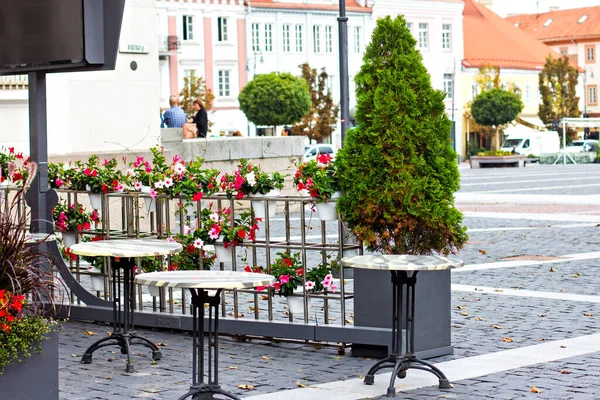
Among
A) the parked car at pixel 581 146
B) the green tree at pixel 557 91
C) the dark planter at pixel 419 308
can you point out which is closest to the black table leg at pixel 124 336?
the dark planter at pixel 419 308

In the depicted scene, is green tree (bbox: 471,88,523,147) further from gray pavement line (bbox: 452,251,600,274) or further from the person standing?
gray pavement line (bbox: 452,251,600,274)

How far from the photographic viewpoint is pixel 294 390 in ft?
23.5

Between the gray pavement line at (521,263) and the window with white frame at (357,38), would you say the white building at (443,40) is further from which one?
the gray pavement line at (521,263)

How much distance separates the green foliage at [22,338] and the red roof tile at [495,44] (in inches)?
2992

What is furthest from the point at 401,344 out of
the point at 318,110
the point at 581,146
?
the point at 581,146

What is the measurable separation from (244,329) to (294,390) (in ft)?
5.88

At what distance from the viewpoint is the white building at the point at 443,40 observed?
80.1m

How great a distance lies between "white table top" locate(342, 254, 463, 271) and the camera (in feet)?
22.9

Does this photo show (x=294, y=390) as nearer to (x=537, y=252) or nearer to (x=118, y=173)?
(x=118, y=173)

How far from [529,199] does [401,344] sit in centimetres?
2082

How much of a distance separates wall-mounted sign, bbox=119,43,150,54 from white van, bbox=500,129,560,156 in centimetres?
4640

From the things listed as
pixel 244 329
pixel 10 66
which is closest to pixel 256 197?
pixel 244 329

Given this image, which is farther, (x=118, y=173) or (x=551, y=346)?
(x=118, y=173)

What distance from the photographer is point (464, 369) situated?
25.5 feet
